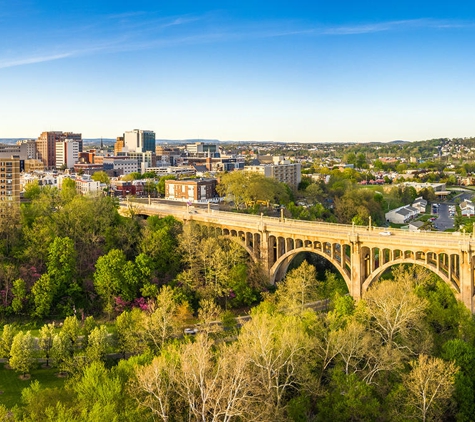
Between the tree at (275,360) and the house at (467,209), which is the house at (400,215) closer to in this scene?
the house at (467,209)

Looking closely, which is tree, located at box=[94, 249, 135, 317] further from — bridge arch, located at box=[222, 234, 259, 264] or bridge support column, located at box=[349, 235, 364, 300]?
bridge support column, located at box=[349, 235, 364, 300]

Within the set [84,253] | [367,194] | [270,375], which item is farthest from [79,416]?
[367,194]

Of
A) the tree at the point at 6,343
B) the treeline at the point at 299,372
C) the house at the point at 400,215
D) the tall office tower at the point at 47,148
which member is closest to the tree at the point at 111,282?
the treeline at the point at 299,372

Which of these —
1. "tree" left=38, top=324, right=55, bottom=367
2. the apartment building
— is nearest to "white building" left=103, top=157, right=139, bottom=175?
the apartment building

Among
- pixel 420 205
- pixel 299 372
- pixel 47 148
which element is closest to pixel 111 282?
pixel 299 372

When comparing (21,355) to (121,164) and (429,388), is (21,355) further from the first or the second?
(121,164)
